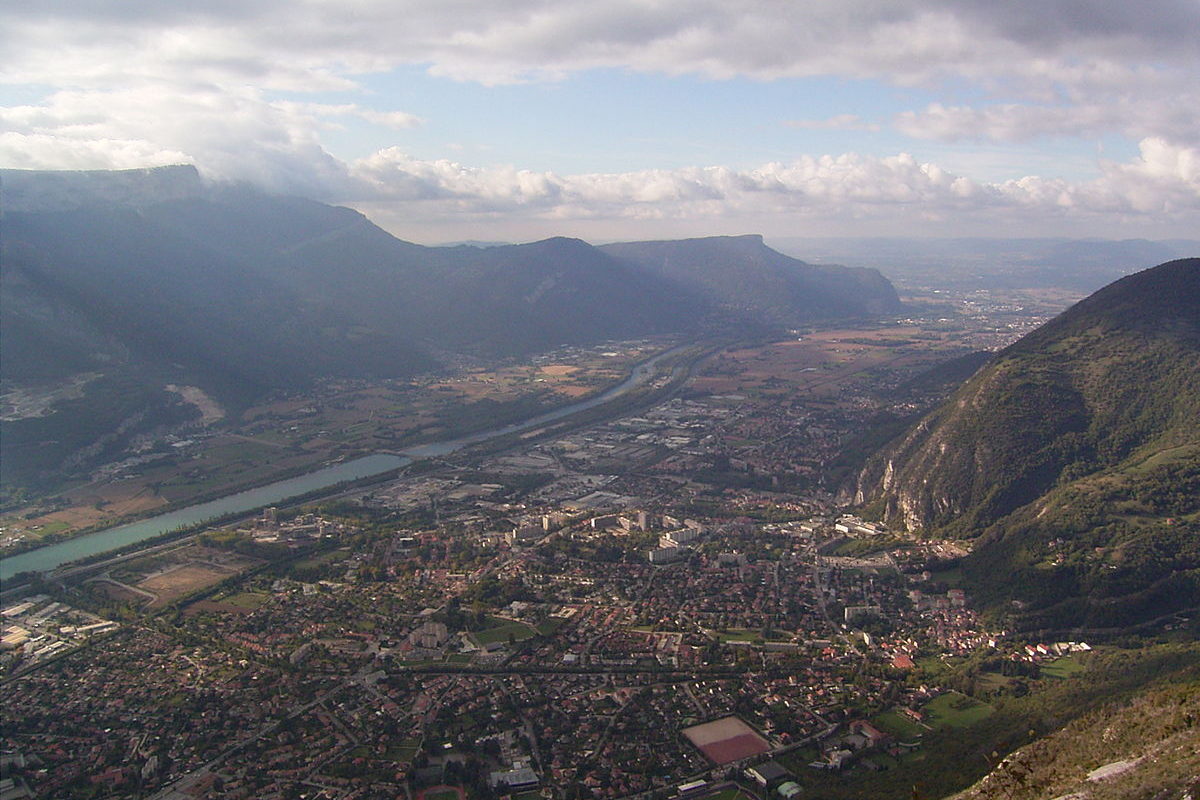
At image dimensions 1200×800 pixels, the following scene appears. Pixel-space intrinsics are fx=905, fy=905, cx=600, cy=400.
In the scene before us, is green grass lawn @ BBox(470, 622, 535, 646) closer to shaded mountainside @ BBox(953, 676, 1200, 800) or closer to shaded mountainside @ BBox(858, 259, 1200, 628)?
shaded mountainside @ BBox(953, 676, 1200, 800)

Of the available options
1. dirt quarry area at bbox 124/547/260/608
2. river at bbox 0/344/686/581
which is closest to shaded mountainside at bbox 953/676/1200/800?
dirt quarry area at bbox 124/547/260/608

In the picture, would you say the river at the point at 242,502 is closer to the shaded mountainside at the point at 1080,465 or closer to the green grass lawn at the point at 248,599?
the green grass lawn at the point at 248,599

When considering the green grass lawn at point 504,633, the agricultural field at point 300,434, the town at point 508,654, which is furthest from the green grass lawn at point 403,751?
the agricultural field at point 300,434

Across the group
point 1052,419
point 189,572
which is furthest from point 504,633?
point 1052,419

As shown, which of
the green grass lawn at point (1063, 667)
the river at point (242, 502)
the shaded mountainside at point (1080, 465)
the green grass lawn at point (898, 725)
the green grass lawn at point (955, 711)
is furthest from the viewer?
the river at point (242, 502)

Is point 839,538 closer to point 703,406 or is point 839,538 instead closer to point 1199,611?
point 1199,611
